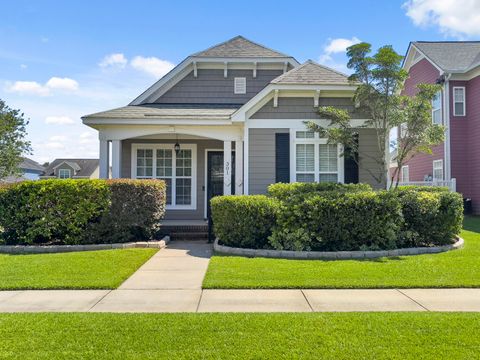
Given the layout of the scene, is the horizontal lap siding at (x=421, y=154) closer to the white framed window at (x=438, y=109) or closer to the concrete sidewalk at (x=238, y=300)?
the white framed window at (x=438, y=109)

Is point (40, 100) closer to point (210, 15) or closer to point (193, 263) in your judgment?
point (210, 15)

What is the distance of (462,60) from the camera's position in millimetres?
17250

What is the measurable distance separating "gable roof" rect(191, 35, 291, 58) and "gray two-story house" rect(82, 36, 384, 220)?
102 mm

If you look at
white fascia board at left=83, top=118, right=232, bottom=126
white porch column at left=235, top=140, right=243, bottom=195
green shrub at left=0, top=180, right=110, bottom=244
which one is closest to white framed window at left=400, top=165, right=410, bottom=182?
white porch column at left=235, top=140, right=243, bottom=195

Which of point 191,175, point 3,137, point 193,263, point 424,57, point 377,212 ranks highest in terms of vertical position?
point 424,57

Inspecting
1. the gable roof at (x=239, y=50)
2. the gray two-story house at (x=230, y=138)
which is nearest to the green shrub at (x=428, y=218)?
the gray two-story house at (x=230, y=138)

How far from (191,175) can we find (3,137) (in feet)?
44.9

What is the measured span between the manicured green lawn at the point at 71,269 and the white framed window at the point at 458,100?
14.9 metres

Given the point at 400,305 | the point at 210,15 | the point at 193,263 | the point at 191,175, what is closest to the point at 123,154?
the point at 191,175

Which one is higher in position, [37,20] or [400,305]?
[37,20]

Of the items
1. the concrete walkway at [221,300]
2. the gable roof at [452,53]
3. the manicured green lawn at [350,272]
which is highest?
the gable roof at [452,53]

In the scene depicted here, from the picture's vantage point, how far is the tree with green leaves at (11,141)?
1983 centimetres

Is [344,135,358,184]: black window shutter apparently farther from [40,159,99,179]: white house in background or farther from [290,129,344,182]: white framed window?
[40,159,99,179]: white house in background

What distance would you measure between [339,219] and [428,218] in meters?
2.16
